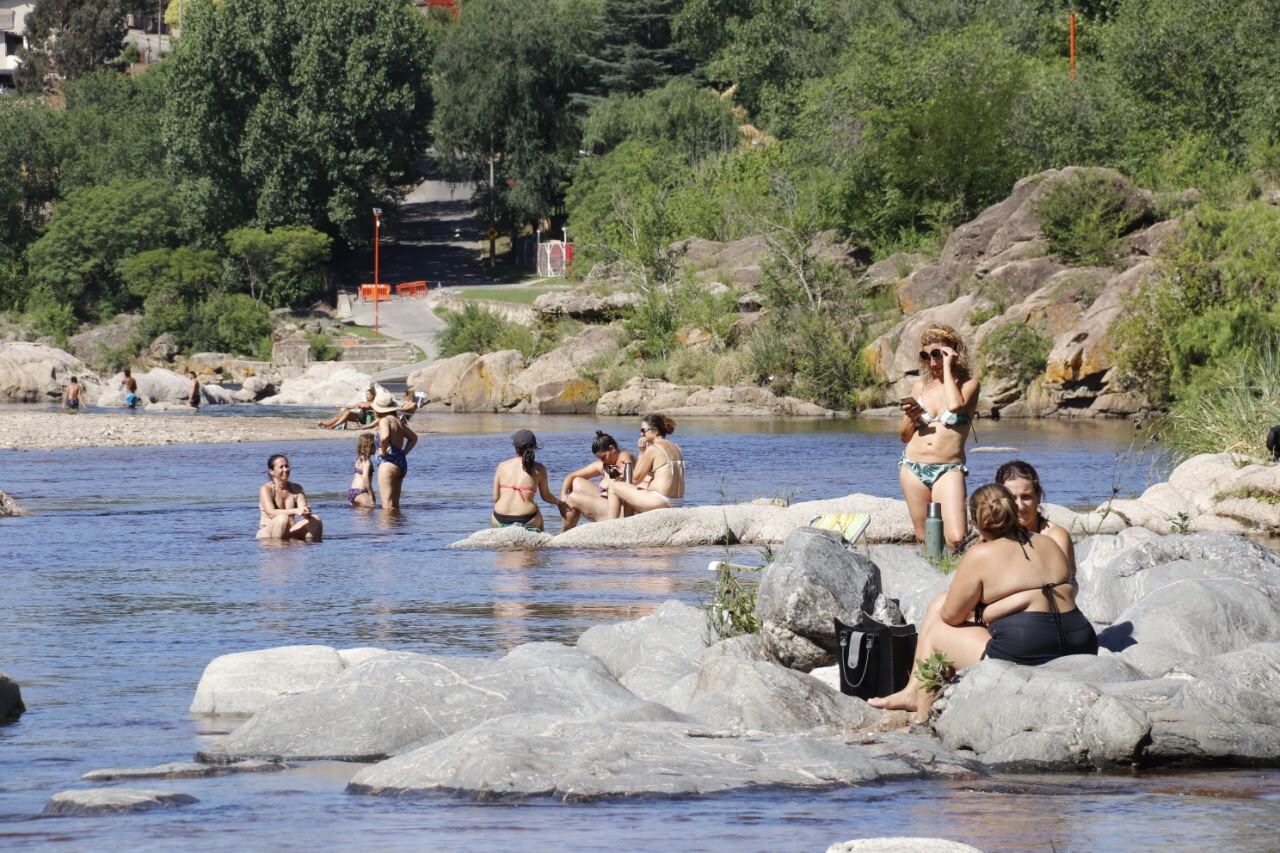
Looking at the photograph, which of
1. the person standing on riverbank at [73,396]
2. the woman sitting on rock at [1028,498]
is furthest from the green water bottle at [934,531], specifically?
A: the person standing on riverbank at [73,396]

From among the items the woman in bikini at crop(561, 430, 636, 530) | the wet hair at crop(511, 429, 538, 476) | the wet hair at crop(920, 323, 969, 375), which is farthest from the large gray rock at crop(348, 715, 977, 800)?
the woman in bikini at crop(561, 430, 636, 530)

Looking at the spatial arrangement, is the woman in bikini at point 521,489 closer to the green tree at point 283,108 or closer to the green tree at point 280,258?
the green tree at point 280,258

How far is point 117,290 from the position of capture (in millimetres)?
76688

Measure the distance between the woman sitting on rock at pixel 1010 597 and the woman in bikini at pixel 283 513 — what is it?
10.3 metres

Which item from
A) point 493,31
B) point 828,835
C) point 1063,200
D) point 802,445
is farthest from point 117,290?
point 828,835

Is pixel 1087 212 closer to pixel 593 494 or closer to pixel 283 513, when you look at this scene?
pixel 593 494

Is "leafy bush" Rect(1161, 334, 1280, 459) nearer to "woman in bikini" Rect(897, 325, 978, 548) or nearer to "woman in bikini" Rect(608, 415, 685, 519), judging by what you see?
"woman in bikini" Rect(608, 415, 685, 519)

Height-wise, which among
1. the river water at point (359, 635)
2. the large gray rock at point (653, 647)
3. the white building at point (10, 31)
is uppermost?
the white building at point (10, 31)

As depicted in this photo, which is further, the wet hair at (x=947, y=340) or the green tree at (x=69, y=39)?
the green tree at (x=69, y=39)

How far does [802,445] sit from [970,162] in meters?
24.3

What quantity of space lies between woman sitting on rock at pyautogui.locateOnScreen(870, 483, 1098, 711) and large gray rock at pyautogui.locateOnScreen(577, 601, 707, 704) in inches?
61.8

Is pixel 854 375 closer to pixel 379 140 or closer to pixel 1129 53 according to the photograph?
pixel 1129 53

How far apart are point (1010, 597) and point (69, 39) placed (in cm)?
10599

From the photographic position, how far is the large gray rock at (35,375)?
5744 cm
